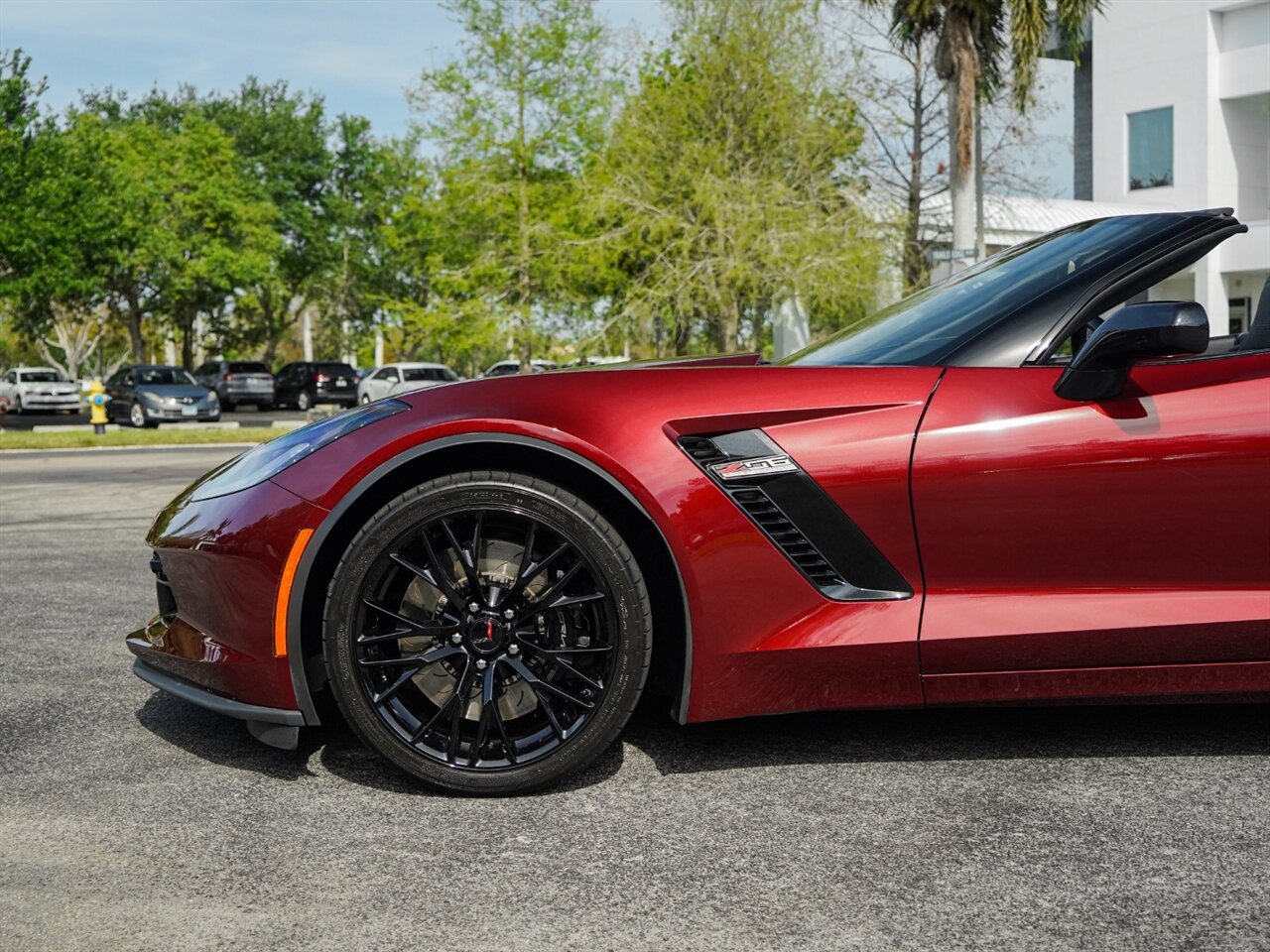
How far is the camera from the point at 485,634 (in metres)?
3.09

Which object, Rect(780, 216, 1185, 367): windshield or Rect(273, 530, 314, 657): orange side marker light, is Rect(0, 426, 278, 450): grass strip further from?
Rect(273, 530, 314, 657): orange side marker light

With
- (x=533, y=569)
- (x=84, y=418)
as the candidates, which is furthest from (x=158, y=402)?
(x=533, y=569)

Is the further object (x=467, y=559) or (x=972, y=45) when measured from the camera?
(x=972, y=45)

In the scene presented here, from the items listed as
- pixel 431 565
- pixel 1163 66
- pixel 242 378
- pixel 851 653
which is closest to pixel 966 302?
pixel 851 653

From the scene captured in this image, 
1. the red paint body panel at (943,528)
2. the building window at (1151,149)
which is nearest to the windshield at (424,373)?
the building window at (1151,149)

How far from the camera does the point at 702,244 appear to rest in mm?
24750

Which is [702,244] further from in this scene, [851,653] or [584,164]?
[851,653]

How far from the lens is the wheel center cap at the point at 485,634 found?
308 cm

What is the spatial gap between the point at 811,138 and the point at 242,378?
22.4 m

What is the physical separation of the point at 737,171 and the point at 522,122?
5055mm

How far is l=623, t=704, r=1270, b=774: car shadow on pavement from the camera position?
3.45 metres

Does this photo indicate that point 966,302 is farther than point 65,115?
No

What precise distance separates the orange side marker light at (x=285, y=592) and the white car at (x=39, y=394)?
38873 millimetres

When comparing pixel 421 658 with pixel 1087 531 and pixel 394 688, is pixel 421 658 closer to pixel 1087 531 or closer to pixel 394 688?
pixel 394 688
